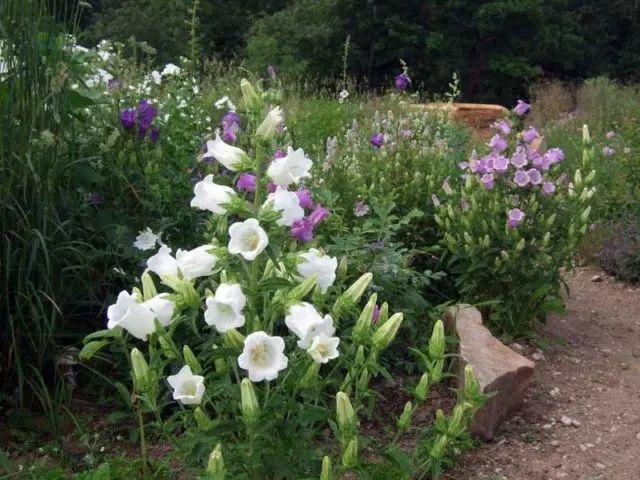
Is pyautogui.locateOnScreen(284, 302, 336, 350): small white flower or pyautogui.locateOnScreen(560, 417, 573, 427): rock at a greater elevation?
pyautogui.locateOnScreen(284, 302, 336, 350): small white flower

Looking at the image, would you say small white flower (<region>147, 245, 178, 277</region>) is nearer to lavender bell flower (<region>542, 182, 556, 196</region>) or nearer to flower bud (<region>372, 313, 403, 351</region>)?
flower bud (<region>372, 313, 403, 351</region>)

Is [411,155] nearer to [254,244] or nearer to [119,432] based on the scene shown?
[119,432]

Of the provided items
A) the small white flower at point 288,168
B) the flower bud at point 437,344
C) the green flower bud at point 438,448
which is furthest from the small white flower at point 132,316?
the green flower bud at point 438,448

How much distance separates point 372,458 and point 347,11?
19971mm

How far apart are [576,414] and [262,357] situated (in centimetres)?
205

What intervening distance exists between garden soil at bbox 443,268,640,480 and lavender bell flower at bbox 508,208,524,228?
0.60 metres

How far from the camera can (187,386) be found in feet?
6.93

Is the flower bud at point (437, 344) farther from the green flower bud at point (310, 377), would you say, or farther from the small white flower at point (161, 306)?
the small white flower at point (161, 306)

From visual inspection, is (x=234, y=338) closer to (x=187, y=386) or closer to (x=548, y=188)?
(x=187, y=386)

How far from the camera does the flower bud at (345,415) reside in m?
2.01

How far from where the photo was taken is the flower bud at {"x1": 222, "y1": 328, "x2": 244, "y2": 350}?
6.70 feet

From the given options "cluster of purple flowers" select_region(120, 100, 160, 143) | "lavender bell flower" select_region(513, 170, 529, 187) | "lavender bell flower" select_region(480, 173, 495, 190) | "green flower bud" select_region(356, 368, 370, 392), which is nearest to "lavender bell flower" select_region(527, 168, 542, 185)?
"lavender bell flower" select_region(513, 170, 529, 187)

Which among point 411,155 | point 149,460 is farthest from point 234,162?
point 411,155

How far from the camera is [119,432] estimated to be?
10.6ft
